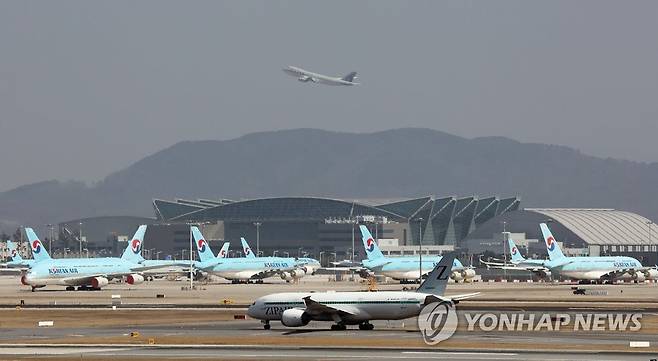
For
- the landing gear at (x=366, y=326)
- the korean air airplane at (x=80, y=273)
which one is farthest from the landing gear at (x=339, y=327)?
the korean air airplane at (x=80, y=273)

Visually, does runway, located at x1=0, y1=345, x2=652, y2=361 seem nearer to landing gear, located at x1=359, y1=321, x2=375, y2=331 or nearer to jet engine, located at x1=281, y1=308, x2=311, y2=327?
jet engine, located at x1=281, y1=308, x2=311, y2=327

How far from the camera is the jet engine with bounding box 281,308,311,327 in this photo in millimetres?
92500

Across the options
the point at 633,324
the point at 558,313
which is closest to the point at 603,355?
the point at 633,324

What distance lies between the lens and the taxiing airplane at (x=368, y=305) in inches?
3536

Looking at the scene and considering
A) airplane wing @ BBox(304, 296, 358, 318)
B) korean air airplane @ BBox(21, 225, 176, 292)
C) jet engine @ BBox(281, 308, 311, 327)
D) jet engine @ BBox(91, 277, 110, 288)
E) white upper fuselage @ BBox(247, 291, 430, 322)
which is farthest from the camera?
jet engine @ BBox(91, 277, 110, 288)

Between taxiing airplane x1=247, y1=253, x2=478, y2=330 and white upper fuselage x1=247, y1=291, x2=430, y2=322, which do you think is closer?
white upper fuselage x1=247, y1=291, x2=430, y2=322

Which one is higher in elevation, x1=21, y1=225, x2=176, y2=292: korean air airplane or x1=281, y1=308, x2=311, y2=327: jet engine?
x1=21, y1=225, x2=176, y2=292: korean air airplane

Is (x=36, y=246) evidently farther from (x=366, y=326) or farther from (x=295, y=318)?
(x=366, y=326)

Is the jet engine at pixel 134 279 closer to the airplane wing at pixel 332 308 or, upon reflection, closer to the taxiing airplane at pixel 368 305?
the taxiing airplane at pixel 368 305

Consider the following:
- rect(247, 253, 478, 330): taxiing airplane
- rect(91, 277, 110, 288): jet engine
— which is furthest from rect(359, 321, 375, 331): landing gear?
rect(91, 277, 110, 288): jet engine

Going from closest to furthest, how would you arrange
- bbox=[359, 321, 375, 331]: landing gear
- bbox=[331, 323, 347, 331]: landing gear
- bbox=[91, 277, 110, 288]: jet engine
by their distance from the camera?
1. bbox=[331, 323, 347, 331]: landing gear
2. bbox=[359, 321, 375, 331]: landing gear
3. bbox=[91, 277, 110, 288]: jet engine

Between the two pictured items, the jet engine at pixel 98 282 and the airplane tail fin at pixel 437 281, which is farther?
the jet engine at pixel 98 282

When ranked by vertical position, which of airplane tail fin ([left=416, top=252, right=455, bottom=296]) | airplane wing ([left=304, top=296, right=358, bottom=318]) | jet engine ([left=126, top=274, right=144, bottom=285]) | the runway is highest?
jet engine ([left=126, top=274, right=144, bottom=285])

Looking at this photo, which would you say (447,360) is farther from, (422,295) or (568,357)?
(422,295)
